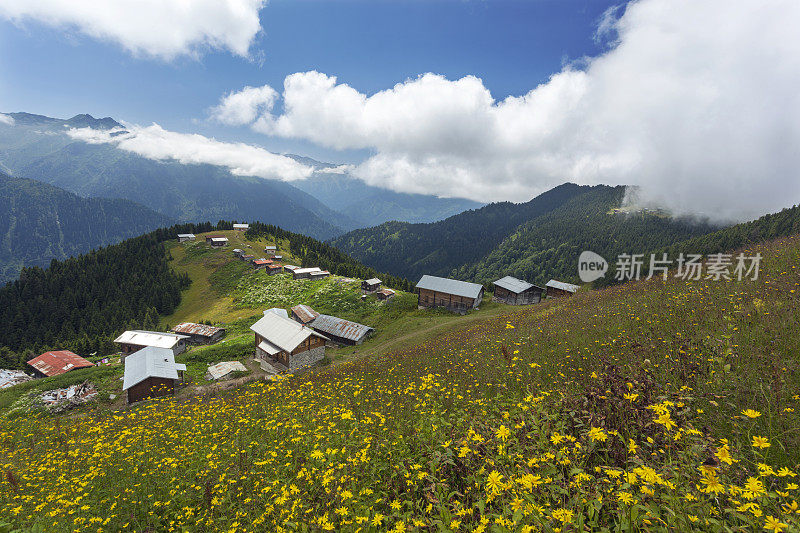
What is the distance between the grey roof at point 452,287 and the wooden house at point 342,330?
1388 centimetres

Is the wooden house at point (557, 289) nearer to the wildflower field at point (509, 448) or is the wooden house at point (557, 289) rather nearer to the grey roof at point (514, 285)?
the grey roof at point (514, 285)

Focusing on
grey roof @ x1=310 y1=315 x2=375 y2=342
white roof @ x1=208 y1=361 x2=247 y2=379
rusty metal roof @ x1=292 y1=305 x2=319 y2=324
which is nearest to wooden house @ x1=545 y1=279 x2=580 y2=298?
grey roof @ x1=310 y1=315 x2=375 y2=342

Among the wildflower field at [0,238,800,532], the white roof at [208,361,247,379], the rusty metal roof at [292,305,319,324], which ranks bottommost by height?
the white roof at [208,361,247,379]

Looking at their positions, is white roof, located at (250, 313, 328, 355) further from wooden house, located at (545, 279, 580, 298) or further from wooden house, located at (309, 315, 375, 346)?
wooden house, located at (545, 279, 580, 298)

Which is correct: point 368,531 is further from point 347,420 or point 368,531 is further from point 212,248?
point 212,248

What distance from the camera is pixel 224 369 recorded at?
36562 mm

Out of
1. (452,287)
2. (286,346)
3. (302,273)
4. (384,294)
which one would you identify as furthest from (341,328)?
(302,273)

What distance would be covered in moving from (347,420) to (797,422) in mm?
7752

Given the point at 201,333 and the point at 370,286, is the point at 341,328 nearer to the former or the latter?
the point at 370,286

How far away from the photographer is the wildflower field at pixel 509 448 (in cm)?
327

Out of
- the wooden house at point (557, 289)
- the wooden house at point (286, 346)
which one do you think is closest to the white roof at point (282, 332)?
the wooden house at point (286, 346)

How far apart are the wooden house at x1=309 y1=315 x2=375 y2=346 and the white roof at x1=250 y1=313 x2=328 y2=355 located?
29.3 ft

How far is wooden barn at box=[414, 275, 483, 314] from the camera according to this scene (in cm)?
5591

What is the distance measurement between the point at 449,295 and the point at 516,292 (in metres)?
15.0
